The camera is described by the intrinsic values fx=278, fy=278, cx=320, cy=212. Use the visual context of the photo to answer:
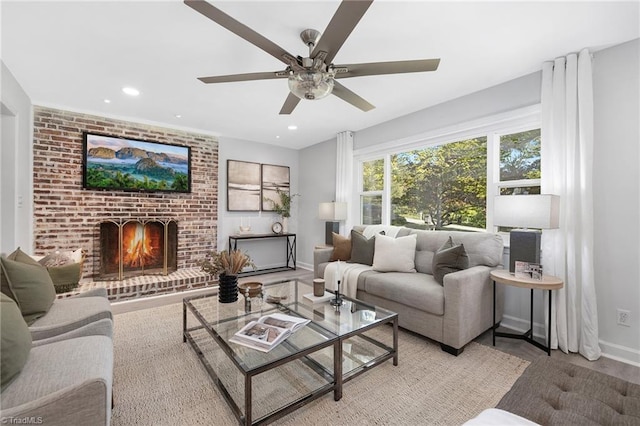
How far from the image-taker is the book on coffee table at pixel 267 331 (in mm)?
1585

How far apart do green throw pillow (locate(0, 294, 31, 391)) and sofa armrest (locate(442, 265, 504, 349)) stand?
97.8 inches

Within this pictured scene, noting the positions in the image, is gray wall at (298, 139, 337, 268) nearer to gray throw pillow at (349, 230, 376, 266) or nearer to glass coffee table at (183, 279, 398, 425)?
gray throw pillow at (349, 230, 376, 266)

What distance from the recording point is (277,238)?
18.1ft

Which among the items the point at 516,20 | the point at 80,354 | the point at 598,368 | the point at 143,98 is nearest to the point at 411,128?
the point at 516,20

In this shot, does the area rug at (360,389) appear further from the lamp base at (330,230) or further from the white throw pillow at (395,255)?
the lamp base at (330,230)

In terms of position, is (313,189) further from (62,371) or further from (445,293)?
(62,371)

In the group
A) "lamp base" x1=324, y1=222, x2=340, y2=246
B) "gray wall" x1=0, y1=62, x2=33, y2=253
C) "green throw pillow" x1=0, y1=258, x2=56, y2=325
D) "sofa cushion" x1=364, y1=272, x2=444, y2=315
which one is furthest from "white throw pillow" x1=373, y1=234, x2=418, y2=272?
"gray wall" x1=0, y1=62, x2=33, y2=253

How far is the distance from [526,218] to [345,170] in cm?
277

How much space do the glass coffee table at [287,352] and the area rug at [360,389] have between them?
9cm

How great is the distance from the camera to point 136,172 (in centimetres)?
404

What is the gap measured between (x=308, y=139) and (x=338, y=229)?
1.76 meters

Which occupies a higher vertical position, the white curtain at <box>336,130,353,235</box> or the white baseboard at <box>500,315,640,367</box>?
the white curtain at <box>336,130,353,235</box>

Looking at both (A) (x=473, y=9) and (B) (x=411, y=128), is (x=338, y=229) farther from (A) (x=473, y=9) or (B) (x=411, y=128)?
(A) (x=473, y=9)

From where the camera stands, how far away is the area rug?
1.55m
